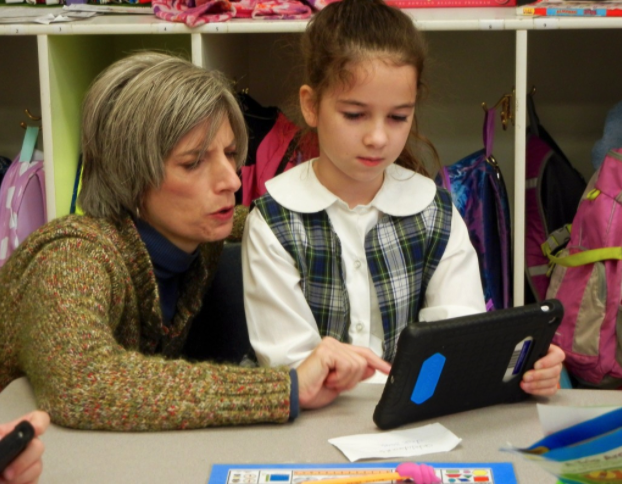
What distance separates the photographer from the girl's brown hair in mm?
1393

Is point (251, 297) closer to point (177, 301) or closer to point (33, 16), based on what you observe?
point (177, 301)

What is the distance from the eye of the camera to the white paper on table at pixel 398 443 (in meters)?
0.93

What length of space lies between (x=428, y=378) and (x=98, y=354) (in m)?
0.41

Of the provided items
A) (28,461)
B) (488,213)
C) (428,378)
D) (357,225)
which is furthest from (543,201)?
(28,461)

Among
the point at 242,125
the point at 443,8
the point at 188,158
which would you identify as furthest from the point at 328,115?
the point at 443,8

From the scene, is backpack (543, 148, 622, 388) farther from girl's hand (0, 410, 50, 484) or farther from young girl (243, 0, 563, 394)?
girl's hand (0, 410, 50, 484)

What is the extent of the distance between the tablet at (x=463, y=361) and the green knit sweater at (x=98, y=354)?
0.47ft

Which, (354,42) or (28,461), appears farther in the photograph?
(354,42)

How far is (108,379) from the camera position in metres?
1.01

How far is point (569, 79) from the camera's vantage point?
2426 mm

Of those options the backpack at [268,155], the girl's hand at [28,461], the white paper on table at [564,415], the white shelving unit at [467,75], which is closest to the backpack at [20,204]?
the white shelving unit at [467,75]

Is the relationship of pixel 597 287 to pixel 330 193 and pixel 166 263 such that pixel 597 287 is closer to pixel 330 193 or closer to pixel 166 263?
pixel 330 193

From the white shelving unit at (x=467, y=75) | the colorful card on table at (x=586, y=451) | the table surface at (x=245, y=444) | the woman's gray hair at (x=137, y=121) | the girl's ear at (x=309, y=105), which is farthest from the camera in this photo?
the white shelving unit at (x=467, y=75)

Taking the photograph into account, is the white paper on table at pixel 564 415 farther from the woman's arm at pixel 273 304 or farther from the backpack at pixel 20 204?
the backpack at pixel 20 204
